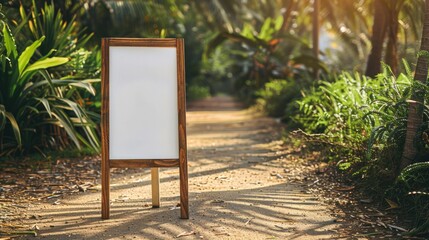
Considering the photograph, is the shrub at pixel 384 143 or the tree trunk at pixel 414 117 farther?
the tree trunk at pixel 414 117

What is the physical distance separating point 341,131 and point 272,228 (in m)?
2.28

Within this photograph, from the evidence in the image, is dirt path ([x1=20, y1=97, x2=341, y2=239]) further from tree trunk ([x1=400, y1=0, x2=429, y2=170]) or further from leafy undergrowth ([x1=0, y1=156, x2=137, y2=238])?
tree trunk ([x1=400, y1=0, x2=429, y2=170])

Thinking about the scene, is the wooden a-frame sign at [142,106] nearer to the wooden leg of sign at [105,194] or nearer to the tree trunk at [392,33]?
the wooden leg of sign at [105,194]

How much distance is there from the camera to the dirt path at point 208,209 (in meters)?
4.45

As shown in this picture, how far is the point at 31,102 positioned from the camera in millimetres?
7363

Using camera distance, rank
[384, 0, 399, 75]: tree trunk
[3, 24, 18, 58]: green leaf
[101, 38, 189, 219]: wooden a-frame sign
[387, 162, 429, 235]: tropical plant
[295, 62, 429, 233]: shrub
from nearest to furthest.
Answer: [387, 162, 429, 235]: tropical plant → [295, 62, 429, 233]: shrub → [101, 38, 189, 219]: wooden a-frame sign → [3, 24, 18, 58]: green leaf → [384, 0, 399, 75]: tree trunk

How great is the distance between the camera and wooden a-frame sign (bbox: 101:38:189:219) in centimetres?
484

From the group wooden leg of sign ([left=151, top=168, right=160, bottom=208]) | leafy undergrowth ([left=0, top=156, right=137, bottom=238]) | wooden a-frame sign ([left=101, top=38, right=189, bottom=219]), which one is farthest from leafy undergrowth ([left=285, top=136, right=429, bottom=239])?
leafy undergrowth ([left=0, top=156, right=137, bottom=238])

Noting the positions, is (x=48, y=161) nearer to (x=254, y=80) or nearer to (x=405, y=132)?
(x=405, y=132)

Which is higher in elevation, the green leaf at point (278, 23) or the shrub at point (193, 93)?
the green leaf at point (278, 23)

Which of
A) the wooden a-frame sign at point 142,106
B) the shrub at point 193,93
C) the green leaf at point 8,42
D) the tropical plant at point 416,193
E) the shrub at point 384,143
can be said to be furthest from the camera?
the shrub at point 193,93

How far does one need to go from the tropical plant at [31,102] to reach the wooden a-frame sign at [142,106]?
182 centimetres

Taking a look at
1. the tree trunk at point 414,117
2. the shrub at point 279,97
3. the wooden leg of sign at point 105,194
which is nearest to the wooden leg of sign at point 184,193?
the wooden leg of sign at point 105,194

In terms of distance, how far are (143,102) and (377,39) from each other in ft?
20.2
